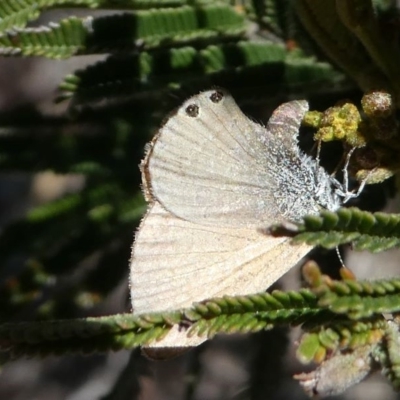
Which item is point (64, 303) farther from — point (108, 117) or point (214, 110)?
point (214, 110)

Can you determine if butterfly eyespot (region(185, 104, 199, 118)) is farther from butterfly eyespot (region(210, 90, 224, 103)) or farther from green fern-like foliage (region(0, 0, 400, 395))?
green fern-like foliage (region(0, 0, 400, 395))

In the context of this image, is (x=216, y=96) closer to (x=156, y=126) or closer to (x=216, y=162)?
(x=216, y=162)

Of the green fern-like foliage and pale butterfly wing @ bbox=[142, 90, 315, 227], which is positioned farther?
pale butterfly wing @ bbox=[142, 90, 315, 227]

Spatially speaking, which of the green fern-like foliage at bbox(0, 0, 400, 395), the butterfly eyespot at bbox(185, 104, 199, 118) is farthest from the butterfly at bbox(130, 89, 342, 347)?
the green fern-like foliage at bbox(0, 0, 400, 395)

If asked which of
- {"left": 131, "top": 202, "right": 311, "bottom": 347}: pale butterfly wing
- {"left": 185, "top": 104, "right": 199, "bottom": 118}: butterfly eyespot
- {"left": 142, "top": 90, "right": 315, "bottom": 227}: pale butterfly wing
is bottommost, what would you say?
{"left": 131, "top": 202, "right": 311, "bottom": 347}: pale butterfly wing

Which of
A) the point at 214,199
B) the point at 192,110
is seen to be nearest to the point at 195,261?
the point at 214,199

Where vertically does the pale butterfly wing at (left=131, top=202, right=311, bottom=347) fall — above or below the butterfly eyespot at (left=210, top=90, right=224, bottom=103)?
below

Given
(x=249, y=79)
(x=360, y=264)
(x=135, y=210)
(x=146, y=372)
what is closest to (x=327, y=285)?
(x=249, y=79)
